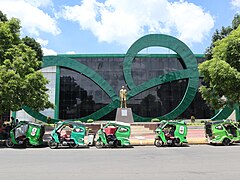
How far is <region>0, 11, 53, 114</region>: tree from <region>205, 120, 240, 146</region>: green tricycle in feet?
35.9

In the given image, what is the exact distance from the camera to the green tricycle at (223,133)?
14.0 m

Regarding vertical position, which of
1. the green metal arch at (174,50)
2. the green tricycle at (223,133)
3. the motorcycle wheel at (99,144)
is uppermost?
the green metal arch at (174,50)

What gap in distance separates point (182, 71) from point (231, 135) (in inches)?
735

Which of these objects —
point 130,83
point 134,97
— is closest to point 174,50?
point 130,83

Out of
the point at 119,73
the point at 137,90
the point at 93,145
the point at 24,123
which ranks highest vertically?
the point at 119,73

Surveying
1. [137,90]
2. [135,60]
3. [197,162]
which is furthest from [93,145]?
[135,60]

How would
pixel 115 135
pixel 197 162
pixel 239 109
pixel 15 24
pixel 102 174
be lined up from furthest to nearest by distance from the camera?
pixel 239 109 → pixel 15 24 → pixel 115 135 → pixel 197 162 → pixel 102 174

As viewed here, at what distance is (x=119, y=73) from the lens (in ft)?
108

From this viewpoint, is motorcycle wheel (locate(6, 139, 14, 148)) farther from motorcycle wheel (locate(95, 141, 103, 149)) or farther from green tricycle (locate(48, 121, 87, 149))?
motorcycle wheel (locate(95, 141, 103, 149))

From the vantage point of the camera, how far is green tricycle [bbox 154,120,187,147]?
1404cm

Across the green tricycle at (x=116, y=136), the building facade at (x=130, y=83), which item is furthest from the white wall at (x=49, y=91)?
the green tricycle at (x=116, y=136)

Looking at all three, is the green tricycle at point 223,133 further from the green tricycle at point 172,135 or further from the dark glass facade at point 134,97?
the dark glass facade at point 134,97

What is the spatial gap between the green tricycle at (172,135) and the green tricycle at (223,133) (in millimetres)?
1613

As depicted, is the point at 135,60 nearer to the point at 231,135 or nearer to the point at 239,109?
the point at 239,109
